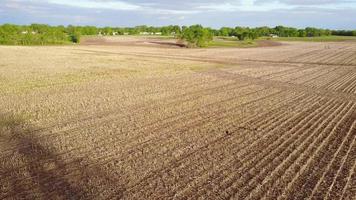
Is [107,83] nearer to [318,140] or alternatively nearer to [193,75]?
[193,75]

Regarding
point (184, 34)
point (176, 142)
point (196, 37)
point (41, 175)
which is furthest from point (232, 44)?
point (41, 175)

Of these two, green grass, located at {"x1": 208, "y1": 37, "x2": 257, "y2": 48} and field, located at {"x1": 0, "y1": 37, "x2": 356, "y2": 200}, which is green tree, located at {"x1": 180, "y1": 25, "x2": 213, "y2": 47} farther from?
field, located at {"x1": 0, "y1": 37, "x2": 356, "y2": 200}

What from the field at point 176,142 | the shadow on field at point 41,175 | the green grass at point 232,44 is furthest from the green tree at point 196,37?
the shadow on field at point 41,175

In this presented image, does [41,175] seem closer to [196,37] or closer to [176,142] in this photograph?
[176,142]

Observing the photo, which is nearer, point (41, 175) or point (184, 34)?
point (41, 175)

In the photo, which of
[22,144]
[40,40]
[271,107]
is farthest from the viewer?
[40,40]

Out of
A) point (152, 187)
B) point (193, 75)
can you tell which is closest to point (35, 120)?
point (152, 187)
